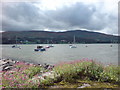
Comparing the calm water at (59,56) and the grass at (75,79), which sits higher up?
the grass at (75,79)

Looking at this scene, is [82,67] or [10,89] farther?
[82,67]

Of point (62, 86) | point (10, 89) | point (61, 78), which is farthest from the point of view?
point (61, 78)

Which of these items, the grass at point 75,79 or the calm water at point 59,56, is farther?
the calm water at point 59,56

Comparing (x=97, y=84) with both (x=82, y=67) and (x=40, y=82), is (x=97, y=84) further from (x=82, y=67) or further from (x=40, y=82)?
(x=40, y=82)

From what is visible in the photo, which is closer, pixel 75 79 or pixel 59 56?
pixel 75 79

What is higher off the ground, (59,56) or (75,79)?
(75,79)

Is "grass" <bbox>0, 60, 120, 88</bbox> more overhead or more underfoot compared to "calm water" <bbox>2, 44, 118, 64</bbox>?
more overhead

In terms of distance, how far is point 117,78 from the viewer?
5.53 m

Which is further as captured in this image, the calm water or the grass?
the calm water

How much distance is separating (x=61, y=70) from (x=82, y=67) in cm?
119

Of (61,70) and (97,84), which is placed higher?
(61,70)

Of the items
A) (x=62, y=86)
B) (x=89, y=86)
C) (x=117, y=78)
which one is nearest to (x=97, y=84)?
(x=89, y=86)

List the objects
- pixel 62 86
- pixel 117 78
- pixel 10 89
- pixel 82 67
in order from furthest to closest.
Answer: pixel 82 67
pixel 117 78
pixel 62 86
pixel 10 89

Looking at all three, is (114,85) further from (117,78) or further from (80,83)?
(80,83)
